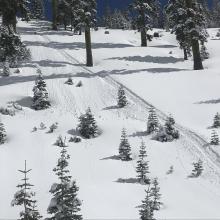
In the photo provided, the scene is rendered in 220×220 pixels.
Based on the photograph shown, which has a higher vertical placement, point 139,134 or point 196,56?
point 196,56

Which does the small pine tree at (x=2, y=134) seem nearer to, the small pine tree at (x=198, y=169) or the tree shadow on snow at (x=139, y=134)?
the tree shadow on snow at (x=139, y=134)

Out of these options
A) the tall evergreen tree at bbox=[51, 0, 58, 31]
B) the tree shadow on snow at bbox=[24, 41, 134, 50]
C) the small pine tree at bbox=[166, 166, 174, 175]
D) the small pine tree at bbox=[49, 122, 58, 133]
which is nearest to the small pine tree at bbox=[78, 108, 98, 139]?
the small pine tree at bbox=[49, 122, 58, 133]

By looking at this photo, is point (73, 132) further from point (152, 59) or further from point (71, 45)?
point (71, 45)

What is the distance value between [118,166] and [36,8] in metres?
92.9

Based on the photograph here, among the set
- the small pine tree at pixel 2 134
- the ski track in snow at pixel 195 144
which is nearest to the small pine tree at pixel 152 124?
the ski track in snow at pixel 195 144

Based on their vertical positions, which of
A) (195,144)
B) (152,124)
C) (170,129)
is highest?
(152,124)

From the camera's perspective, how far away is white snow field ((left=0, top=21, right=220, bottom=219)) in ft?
52.7

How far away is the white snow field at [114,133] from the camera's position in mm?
16078

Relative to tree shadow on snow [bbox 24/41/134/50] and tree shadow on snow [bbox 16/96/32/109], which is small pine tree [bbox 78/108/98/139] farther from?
tree shadow on snow [bbox 24/41/134/50]

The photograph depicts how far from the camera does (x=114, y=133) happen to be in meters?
21.6

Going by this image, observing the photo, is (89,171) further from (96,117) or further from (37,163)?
(96,117)

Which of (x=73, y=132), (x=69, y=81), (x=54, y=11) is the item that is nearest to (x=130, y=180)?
(x=73, y=132)

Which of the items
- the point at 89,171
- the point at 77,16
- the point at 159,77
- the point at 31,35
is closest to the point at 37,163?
the point at 89,171

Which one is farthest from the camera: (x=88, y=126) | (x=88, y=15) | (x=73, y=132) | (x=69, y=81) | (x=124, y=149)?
(x=88, y=15)
